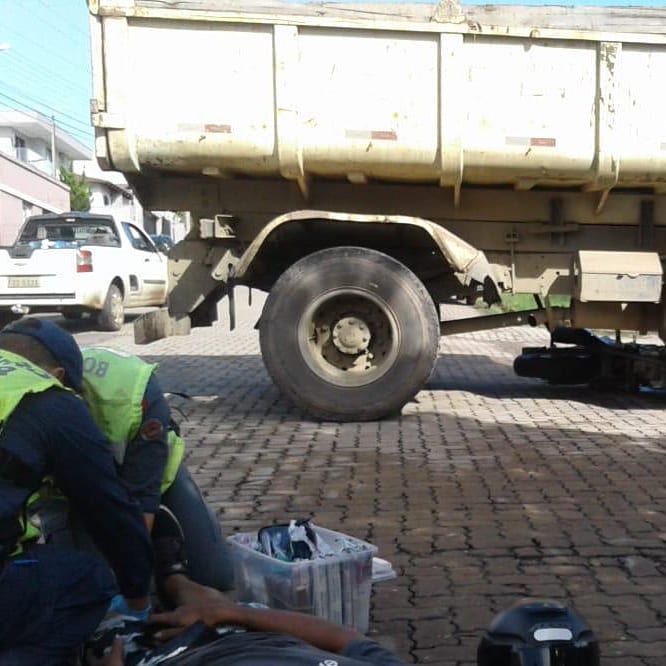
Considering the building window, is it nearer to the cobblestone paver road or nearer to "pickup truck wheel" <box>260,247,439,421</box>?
the cobblestone paver road

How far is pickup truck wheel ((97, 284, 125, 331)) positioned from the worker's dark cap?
39.8 feet

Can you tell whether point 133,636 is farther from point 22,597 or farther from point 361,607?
point 361,607

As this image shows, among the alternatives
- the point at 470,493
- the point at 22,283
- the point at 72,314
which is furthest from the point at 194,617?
the point at 72,314

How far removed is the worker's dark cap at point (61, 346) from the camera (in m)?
2.77

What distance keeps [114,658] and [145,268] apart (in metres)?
Answer: 14.2

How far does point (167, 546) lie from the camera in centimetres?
337

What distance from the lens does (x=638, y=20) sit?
6980mm

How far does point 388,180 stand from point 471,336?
753 centimetres

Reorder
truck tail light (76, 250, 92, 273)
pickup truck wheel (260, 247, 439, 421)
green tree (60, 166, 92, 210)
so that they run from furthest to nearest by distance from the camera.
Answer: green tree (60, 166, 92, 210) < truck tail light (76, 250, 92, 273) < pickup truck wheel (260, 247, 439, 421)

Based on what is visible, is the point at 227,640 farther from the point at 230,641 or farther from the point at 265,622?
the point at 265,622

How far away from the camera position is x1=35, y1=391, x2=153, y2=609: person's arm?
8.32ft

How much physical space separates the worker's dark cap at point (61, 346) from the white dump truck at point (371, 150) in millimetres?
4058

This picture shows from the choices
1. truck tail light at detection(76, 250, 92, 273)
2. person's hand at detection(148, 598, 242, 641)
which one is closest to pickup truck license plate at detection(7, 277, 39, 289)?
truck tail light at detection(76, 250, 92, 273)

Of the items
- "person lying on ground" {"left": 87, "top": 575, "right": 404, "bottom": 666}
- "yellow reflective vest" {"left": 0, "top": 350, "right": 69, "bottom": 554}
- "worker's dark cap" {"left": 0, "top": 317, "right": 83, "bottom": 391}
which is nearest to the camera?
"person lying on ground" {"left": 87, "top": 575, "right": 404, "bottom": 666}
